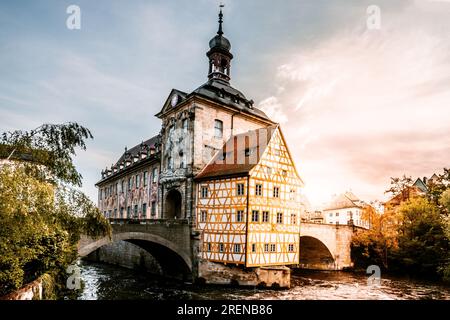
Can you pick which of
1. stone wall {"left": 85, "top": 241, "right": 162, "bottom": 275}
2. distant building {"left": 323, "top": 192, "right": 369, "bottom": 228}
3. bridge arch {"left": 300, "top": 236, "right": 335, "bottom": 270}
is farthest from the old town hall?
distant building {"left": 323, "top": 192, "right": 369, "bottom": 228}

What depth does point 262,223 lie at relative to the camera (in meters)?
22.3

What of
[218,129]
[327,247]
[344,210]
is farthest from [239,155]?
[344,210]

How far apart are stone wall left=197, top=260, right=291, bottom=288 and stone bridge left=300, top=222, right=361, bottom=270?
972 cm

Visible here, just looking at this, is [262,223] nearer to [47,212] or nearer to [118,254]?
[47,212]

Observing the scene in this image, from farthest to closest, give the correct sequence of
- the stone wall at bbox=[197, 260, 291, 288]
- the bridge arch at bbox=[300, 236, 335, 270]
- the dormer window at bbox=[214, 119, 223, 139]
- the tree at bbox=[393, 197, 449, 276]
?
the bridge arch at bbox=[300, 236, 335, 270]
the tree at bbox=[393, 197, 449, 276]
the dormer window at bbox=[214, 119, 223, 139]
the stone wall at bbox=[197, 260, 291, 288]

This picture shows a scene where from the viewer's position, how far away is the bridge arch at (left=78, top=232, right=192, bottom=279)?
20006 millimetres

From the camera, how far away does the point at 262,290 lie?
21375 millimetres

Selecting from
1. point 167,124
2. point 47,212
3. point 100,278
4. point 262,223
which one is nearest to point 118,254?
point 100,278

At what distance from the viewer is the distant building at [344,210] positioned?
67812mm

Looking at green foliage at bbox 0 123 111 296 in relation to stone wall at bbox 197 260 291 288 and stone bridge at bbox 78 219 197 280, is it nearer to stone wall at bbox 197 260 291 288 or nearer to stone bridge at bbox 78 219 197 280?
stone bridge at bbox 78 219 197 280

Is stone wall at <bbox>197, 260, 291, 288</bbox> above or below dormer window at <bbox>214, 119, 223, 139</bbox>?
below

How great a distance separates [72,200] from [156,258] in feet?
56.3

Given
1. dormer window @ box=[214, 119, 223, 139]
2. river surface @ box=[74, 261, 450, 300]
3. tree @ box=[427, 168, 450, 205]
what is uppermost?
dormer window @ box=[214, 119, 223, 139]

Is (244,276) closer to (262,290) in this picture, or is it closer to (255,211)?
(262,290)
